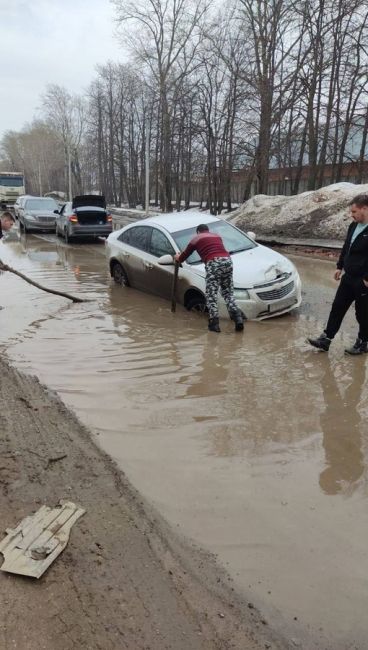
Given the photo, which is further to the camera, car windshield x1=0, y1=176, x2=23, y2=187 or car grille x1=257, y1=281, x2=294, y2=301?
car windshield x1=0, y1=176, x2=23, y2=187

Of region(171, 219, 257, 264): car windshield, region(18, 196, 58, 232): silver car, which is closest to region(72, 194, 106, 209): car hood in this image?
region(18, 196, 58, 232): silver car

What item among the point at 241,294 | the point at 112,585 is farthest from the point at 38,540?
the point at 241,294

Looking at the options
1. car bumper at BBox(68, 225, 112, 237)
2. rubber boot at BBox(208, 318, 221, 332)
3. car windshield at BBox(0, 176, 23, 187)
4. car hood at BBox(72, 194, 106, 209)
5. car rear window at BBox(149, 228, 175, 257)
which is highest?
car windshield at BBox(0, 176, 23, 187)

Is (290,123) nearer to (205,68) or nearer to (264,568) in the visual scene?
(205,68)

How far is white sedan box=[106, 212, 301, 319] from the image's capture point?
7.22 meters

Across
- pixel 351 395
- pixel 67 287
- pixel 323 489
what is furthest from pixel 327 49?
pixel 323 489

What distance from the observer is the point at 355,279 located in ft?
18.0

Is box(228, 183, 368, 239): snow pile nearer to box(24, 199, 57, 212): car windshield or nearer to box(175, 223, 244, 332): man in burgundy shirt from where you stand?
box(175, 223, 244, 332): man in burgundy shirt

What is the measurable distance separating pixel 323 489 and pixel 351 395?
169 centimetres

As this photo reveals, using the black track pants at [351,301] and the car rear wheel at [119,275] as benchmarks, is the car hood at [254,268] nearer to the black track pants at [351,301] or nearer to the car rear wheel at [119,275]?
the black track pants at [351,301]

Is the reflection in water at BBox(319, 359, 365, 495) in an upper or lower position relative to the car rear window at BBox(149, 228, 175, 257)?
lower

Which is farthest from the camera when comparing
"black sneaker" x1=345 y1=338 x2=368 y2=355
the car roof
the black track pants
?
the car roof

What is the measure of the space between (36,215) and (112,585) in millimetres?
22372

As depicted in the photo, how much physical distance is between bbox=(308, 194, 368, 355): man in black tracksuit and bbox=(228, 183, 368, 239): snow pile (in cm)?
967
